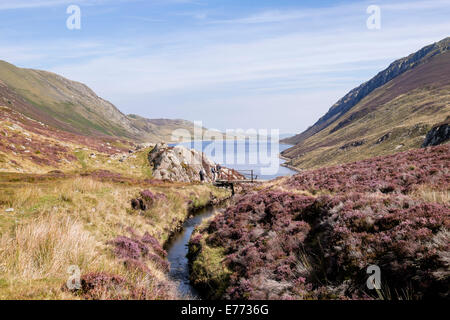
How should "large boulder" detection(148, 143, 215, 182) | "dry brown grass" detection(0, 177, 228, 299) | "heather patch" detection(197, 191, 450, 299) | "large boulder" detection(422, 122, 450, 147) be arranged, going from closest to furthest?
1. "dry brown grass" detection(0, 177, 228, 299)
2. "heather patch" detection(197, 191, 450, 299)
3. "large boulder" detection(422, 122, 450, 147)
4. "large boulder" detection(148, 143, 215, 182)

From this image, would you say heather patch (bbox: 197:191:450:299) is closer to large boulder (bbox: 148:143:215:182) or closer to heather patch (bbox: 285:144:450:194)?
heather patch (bbox: 285:144:450:194)

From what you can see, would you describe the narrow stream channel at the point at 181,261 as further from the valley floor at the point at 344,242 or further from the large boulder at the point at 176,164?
the large boulder at the point at 176,164

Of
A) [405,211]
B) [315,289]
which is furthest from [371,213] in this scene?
[315,289]

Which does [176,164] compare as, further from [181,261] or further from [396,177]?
[396,177]

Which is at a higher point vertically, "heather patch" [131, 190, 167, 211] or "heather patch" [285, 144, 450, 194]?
"heather patch" [285, 144, 450, 194]

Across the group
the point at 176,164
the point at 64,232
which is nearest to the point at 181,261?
the point at 64,232

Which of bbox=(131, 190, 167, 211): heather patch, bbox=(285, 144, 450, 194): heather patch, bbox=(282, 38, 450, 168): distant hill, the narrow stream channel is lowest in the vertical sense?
the narrow stream channel

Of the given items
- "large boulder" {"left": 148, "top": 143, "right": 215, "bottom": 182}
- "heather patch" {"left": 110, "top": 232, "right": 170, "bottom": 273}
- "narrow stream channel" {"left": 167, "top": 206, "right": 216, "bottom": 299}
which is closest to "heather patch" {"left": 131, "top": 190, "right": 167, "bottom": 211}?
"narrow stream channel" {"left": 167, "top": 206, "right": 216, "bottom": 299}

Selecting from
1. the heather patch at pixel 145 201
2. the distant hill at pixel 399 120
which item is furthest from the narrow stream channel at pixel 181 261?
the distant hill at pixel 399 120

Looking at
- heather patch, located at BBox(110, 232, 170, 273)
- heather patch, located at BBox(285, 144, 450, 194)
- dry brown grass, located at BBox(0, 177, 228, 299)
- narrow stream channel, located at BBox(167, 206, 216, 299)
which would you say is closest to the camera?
dry brown grass, located at BBox(0, 177, 228, 299)

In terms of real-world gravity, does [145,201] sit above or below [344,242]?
below
